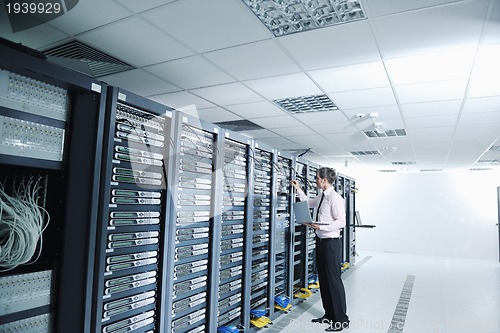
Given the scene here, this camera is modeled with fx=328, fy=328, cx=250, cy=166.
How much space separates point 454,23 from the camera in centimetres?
214

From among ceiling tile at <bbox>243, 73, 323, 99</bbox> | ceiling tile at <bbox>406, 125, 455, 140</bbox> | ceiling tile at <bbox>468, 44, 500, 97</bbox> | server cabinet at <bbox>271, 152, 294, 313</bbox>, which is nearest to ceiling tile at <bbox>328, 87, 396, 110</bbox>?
ceiling tile at <bbox>243, 73, 323, 99</bbox>

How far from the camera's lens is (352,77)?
3188mm

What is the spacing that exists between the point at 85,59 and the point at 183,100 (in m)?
1.33

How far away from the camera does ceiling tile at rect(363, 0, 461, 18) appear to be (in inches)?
75.7

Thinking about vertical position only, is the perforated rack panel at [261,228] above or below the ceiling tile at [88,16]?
below

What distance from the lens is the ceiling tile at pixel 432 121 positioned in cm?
446

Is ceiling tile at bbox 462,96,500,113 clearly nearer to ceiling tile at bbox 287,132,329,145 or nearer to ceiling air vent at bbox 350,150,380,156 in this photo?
ceiling tile at bbox 287,132,329,145

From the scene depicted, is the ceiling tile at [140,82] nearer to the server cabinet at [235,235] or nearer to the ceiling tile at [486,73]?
the server cabinet at [235,235]

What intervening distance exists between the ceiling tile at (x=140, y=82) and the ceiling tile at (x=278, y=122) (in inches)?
65.9

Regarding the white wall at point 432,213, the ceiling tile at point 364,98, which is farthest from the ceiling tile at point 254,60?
the white wall at point 432,213

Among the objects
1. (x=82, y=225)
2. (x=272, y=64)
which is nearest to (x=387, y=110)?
(x=272, y=64)

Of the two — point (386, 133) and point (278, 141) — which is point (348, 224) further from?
point (278, 141)
